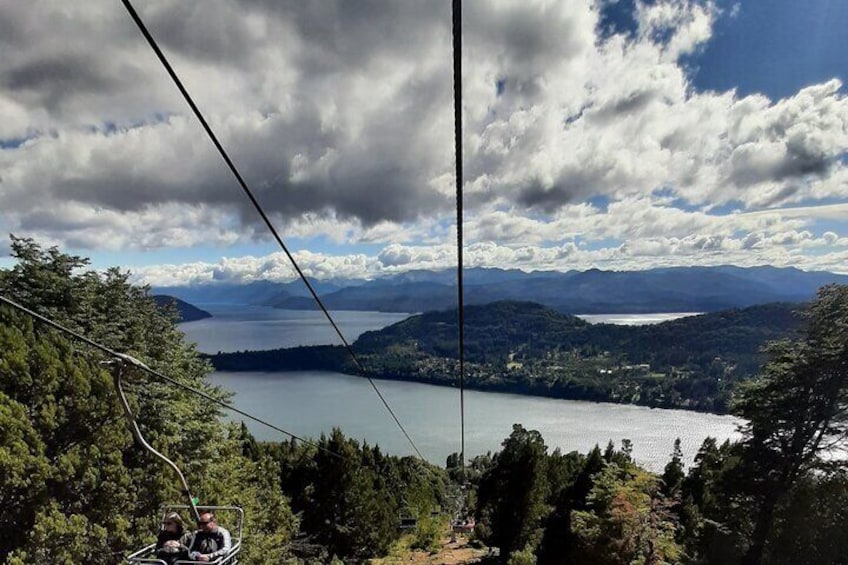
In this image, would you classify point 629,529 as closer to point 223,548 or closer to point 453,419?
point 223,548

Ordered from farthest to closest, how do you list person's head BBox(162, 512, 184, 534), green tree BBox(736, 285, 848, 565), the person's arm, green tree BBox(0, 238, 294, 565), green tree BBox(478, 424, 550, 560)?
green tree BBox(478, 424, 550, 560) < green tree BBox(736, 285, 848, 565) < green tree BBox(0, 238, 294, 565) < person's head BBox(162, 512, 184, 534) < the person's arm

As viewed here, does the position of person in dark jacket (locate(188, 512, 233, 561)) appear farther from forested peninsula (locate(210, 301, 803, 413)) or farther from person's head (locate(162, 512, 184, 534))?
forested peninsula (locate(210, 301, 803, 413))

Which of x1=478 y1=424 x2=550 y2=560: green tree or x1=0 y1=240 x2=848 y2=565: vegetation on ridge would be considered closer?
→ x1=0 y1=240 x2=848 y2=565: vegetation on ridge

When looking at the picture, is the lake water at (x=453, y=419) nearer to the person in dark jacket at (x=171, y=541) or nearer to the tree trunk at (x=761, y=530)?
the tree trunk at (x=761, y=530)

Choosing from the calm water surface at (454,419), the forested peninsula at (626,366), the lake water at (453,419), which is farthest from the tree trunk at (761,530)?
the forested peninsula at (626,366)

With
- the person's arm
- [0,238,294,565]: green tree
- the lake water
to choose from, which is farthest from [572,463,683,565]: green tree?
the lake water

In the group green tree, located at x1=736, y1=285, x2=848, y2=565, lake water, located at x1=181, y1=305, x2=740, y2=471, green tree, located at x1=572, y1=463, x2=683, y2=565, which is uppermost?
green tree, located at x1=736, y1=285, x2=848, y2=565

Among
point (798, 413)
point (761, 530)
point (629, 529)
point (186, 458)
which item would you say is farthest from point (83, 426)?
point (798, 413)

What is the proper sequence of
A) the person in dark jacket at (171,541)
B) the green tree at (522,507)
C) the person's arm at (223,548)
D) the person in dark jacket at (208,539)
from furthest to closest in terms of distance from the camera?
1. the green tree at (522,507)
2. the person in dark jacket at (208,539)
3. the person in dark jacket at (171,541)
4. the person's arm at (223,548)

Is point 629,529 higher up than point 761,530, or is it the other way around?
point 761,530
